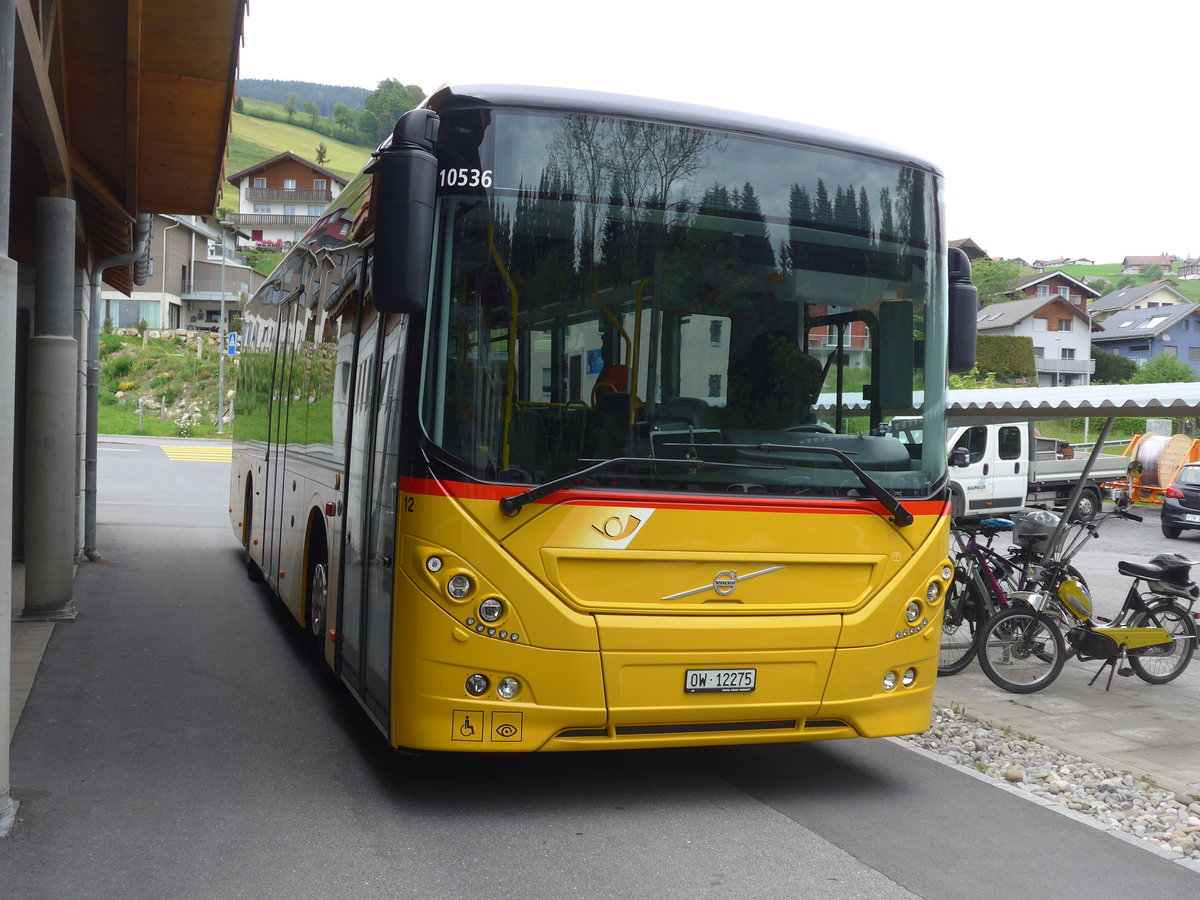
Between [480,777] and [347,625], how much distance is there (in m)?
1.14

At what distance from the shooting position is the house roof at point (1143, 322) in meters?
86.7

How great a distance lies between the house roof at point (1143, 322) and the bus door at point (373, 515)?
8954 cm

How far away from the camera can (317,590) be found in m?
8.01

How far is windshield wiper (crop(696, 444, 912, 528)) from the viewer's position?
5539mm

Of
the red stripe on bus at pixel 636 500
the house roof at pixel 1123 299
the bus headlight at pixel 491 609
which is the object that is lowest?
the bus headlight at pixel 491 609

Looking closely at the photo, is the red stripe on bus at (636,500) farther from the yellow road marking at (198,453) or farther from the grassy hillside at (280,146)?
the grassy hillside at (280,146)

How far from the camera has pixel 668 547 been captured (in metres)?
5.33

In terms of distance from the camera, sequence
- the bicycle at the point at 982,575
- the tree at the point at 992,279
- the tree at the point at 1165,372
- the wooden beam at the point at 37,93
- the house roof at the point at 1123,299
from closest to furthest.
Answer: the wooden beam at the point at 37,93, the bicycle at the point at 982,575, the tree at the point at 1165,372, the tree at the point at 992,279, the house roof at the point at 1123,299

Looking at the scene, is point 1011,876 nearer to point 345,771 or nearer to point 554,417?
point 554,417

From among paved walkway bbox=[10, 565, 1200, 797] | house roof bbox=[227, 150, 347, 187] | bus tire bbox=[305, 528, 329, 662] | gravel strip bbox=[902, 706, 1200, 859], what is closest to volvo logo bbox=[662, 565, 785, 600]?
gravel strip bbox=[902, 706, 1200, 859]

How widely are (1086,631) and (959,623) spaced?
92 cm

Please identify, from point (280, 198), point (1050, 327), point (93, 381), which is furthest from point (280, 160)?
point (93, 381)

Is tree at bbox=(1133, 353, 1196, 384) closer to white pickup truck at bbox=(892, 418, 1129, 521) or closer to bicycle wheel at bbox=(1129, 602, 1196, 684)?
white pickup truck at bbox=(892, 418, 1129, 521)

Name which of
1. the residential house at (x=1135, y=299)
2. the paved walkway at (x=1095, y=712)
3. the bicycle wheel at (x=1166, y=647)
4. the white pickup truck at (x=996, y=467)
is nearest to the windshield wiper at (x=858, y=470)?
the paved walkway at (x=1095, y=712)
